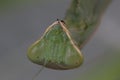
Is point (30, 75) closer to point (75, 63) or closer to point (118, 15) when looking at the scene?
point (118, 15)

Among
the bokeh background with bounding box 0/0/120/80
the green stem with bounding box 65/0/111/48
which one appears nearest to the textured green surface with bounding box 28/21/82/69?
the green stem with bounding box 65/0/111/48

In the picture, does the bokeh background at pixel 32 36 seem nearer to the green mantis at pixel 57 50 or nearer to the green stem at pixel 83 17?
the green stem at pixel 83 17

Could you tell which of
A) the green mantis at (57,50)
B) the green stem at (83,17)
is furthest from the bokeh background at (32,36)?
the green mantis at (57,50)

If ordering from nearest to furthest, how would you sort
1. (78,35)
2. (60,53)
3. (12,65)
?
1. (60,53)
2. (78,35)
3. (12,65)

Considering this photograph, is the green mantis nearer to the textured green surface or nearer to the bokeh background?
the textured green surface

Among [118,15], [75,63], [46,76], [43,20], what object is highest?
[43,20]

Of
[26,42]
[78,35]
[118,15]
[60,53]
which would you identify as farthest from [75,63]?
[118,15]
